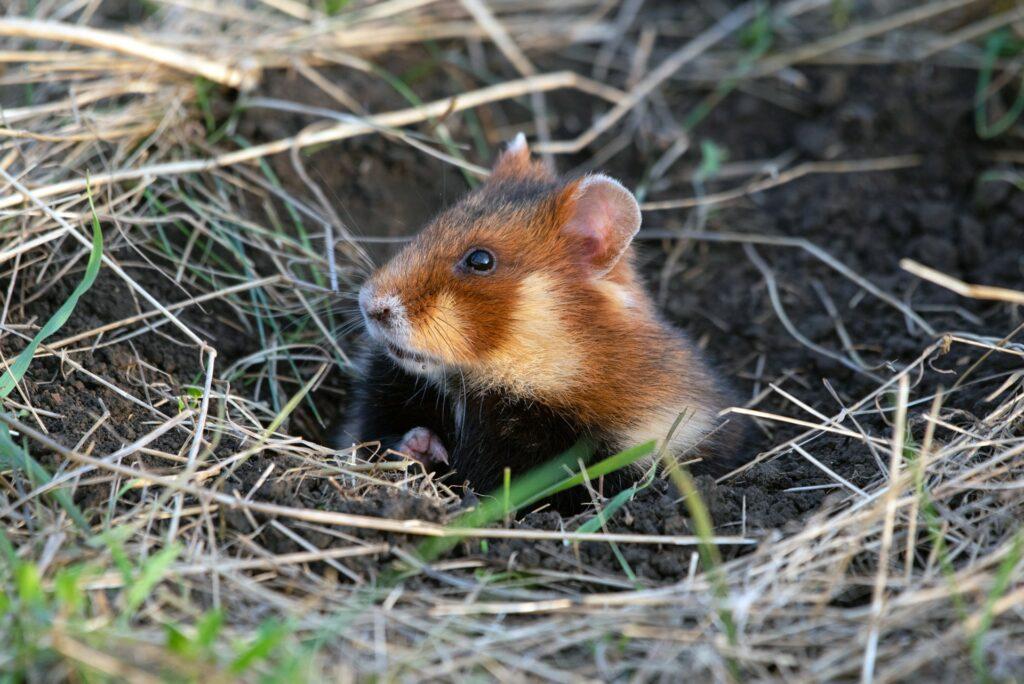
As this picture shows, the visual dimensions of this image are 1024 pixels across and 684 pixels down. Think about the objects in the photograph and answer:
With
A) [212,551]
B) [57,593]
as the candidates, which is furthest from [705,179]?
[57,593]

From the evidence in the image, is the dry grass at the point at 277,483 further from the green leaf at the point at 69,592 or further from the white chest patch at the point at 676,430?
the white chest patch at the point at 676,430

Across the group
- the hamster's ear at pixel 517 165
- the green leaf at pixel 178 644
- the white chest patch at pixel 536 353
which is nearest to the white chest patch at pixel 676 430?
the white chest patch at pixel 536 353

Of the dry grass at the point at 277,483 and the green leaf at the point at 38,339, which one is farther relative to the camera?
the green leaf at the point at 38,339

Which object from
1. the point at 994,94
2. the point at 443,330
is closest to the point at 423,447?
the point at 443,330

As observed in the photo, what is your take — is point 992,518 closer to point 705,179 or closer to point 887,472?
Answer: point 887,472

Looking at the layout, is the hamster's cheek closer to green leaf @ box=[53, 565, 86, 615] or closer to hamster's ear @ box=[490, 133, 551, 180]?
hamster's ear @ box=[490, 133, 551, 180]

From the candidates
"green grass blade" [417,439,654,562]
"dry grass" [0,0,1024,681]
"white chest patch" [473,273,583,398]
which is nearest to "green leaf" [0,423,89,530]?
"dry grass" [0,0,1024,681]
